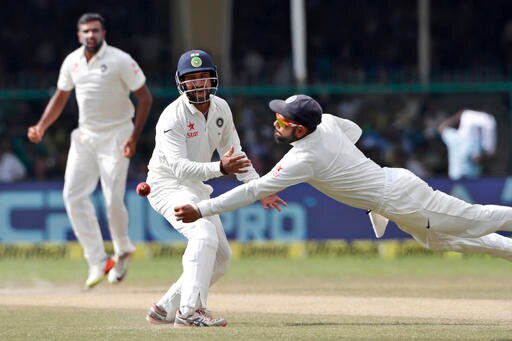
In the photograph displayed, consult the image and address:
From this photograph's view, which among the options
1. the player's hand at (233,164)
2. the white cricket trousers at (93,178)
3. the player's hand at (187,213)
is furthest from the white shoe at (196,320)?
the white cricket trousers at (93,178)

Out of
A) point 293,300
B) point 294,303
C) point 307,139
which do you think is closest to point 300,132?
point 307,139

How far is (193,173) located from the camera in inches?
318

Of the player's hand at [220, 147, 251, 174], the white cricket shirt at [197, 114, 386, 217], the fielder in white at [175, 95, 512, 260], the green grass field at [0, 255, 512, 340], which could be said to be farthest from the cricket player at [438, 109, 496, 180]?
the player's hand at [220, 147, 251, 174]

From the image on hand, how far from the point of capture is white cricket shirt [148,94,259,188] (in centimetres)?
820

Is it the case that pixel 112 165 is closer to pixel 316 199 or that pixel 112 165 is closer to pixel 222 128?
pixel 222 128

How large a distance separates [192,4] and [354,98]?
19.4 feet

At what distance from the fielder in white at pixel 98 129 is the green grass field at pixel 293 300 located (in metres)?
0.58

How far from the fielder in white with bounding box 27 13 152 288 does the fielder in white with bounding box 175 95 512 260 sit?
3.59 meters

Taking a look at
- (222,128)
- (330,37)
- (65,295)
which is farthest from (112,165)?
(330,37)

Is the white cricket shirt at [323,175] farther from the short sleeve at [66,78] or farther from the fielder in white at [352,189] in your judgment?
the short sleeve at [66,78]

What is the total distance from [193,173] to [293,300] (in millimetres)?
2487

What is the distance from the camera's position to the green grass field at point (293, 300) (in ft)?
25.8

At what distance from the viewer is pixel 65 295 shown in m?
10.8

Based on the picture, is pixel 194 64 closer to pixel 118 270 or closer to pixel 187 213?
pixel 187 213
